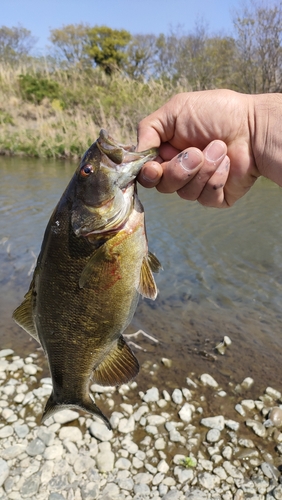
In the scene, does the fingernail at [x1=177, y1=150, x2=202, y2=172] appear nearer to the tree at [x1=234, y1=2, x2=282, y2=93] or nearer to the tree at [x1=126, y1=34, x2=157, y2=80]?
the tree at [x1=234, y1=2, x2=282, y2=93]

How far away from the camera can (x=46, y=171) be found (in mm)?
17531

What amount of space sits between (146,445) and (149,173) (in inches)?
113

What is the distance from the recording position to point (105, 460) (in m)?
3.75

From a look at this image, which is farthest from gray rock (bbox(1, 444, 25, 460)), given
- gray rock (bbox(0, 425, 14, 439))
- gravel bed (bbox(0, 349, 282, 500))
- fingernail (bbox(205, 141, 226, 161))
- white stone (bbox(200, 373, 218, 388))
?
fingernail (bbox(205, 141, 226, 161))

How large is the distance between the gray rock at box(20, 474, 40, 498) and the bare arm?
282 cm

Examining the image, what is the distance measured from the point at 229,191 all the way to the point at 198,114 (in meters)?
0.75

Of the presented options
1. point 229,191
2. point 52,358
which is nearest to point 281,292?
point 229,191

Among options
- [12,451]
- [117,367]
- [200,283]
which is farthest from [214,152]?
[200,283]

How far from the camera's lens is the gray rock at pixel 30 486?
135 inches

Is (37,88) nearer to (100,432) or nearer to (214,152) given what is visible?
(100,432)

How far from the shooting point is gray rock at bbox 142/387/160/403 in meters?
4.50

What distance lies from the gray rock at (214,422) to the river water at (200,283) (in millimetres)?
661

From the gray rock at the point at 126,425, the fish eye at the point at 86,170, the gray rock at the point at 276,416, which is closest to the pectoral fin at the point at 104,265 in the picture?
the fish eye at the point at 86,170

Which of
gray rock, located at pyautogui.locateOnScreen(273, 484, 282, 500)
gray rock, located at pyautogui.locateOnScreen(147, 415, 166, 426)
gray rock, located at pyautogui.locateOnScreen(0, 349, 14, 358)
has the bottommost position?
gray rock, located at pyautogui.locateOnScreen(0, 349, 14, 358)
